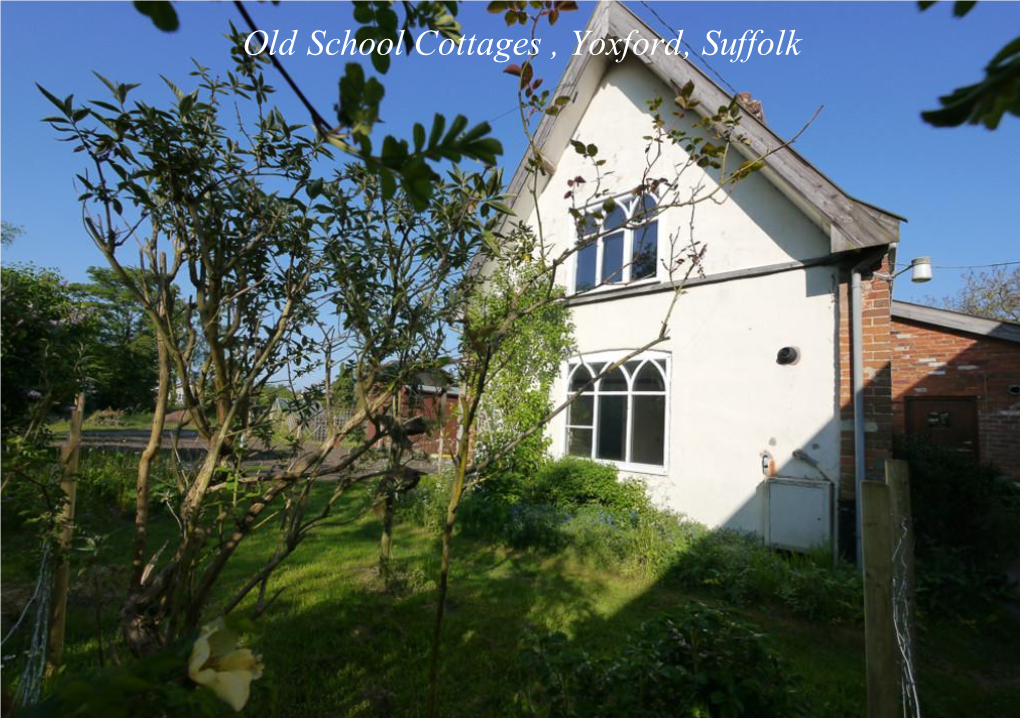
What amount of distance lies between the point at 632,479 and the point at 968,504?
3.81m

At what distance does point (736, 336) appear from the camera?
644 centimetres

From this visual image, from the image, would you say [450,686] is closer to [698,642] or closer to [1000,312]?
[698,642]

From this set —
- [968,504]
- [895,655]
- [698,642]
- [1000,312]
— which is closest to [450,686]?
[698,642]

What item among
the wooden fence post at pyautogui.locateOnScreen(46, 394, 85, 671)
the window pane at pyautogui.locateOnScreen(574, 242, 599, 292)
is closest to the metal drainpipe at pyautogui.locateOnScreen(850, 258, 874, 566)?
the window pane at pyautogui.locateOnScreen(574, 242, 599, 292)

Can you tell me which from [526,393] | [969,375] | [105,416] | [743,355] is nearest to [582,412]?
[526,393]

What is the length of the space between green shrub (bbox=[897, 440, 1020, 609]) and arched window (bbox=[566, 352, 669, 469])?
2.96m

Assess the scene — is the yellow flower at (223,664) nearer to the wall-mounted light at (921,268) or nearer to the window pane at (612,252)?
the window pane at (612,252)

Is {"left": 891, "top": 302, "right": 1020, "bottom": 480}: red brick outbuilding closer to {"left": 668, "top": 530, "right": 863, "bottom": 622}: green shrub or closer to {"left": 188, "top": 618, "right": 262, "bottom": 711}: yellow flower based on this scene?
{"left": 668, "top": 530, "right": 863, "bottom": 622}: green shrub

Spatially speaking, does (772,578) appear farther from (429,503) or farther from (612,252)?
(612,252)

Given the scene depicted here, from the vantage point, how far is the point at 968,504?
Answer: 545 centimetres

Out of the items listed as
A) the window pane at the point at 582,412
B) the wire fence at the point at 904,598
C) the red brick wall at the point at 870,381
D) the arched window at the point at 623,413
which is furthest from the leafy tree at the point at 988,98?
the window pane at the point at 582,412

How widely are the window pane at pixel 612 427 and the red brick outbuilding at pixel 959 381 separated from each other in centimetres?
603

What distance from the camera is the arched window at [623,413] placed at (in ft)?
23.5

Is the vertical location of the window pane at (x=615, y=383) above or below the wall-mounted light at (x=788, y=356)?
below
